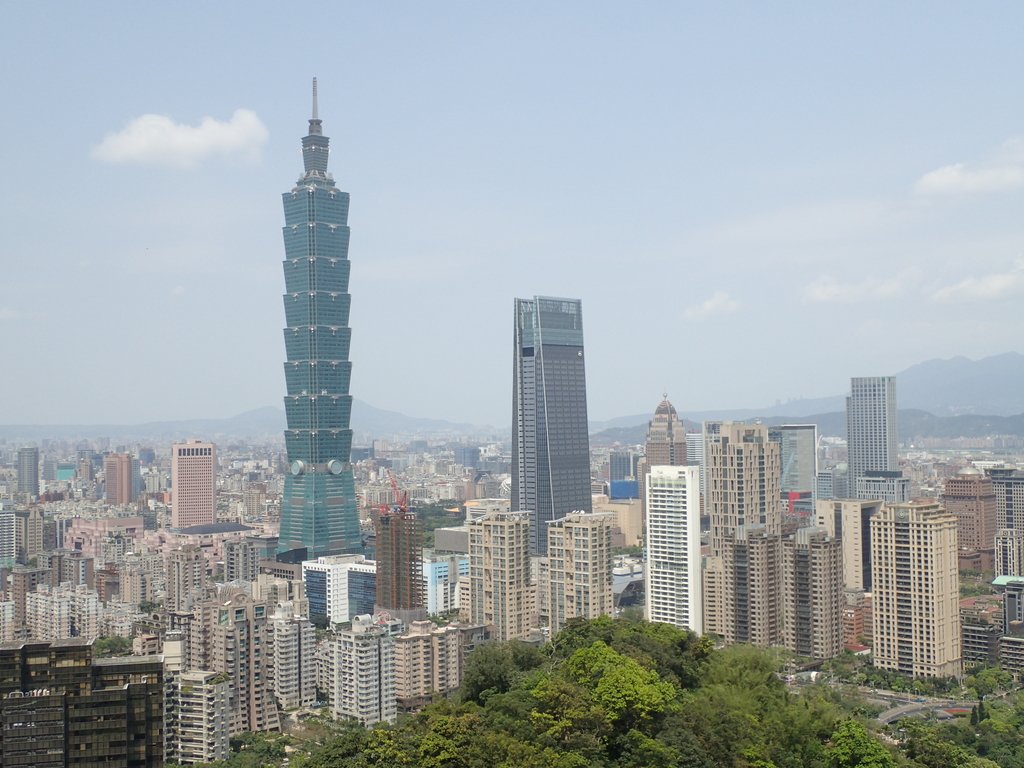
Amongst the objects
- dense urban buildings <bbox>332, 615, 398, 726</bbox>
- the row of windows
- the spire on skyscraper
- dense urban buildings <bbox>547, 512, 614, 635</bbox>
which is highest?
the spire on skyscraper

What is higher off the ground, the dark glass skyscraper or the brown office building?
the dark glass skyscraper

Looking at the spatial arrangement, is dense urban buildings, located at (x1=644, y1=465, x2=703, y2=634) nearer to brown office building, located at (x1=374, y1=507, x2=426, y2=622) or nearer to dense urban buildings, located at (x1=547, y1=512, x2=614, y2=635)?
dense urban buildings, located at (x1=547, y1=512, x2=614, y2=635)

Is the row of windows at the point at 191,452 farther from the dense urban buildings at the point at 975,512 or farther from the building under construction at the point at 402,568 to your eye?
the dense urban buildings at the point at 975,512

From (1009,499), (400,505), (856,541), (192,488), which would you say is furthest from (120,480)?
(1009,499)

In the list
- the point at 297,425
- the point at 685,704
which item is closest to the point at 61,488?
the point at 297,425

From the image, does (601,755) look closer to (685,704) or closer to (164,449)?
(685,704)

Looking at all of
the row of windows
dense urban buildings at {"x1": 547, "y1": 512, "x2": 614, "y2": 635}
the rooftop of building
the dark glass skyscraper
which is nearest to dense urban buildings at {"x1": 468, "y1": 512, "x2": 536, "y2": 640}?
dense urban buildings at {"x1": 547, "y1": 512, "x2": 614, "y2": 635}

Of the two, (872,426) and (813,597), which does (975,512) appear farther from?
(872,426)
